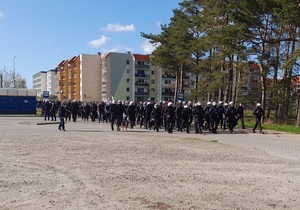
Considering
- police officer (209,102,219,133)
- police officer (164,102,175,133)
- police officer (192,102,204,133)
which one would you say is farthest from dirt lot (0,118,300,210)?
police officer (209,102,219,133)

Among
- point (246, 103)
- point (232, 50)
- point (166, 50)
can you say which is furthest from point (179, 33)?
point (246, 103)

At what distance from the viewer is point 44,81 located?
164500 mm

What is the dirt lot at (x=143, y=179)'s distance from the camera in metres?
6.30

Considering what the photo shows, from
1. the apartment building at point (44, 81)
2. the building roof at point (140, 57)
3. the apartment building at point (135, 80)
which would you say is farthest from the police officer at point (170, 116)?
the apartment building at point (44, 81)

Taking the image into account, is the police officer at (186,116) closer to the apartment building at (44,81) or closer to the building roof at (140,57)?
the building roof at (140,57)

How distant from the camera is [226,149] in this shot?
13.8 meters

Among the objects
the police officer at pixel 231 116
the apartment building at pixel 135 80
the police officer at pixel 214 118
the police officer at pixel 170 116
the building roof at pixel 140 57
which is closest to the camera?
the police officer at pixel 170 116

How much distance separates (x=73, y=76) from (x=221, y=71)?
8731 centimetres

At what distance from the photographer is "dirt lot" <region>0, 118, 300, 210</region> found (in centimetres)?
630

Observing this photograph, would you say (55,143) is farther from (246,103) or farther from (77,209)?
(246,103)

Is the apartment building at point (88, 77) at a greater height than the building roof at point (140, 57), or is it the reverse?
the building roof at point (140, 57)

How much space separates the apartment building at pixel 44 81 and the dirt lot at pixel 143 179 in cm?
14258

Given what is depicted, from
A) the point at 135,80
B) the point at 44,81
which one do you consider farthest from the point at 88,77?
the point at 44,81

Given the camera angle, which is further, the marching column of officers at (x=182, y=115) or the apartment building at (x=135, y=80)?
the apartment building at (x=135, y=80)
